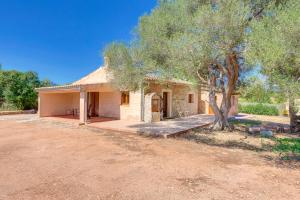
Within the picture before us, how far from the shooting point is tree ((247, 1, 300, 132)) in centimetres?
541

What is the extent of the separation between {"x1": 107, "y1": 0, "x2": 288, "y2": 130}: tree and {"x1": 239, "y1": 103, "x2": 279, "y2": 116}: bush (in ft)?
51.7

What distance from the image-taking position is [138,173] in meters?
4.89

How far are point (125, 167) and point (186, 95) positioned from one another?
14.5 meters

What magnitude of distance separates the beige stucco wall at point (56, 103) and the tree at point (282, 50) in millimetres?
16771

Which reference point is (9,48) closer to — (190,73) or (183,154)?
(190,73)

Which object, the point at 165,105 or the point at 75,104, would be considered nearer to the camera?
the point at 165,105

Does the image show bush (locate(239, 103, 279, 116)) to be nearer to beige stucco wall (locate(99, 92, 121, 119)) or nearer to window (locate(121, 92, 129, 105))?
window (locate(121, 92, 129, 105))

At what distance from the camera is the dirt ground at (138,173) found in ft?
12.7

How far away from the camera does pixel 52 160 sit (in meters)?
5.87

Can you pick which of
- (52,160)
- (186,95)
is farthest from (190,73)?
(186,95)

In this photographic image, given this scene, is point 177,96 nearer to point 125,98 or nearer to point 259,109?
point 125,98

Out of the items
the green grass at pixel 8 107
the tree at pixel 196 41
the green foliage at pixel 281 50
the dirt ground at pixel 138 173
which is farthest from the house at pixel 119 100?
the green foliage at pixel 281 50

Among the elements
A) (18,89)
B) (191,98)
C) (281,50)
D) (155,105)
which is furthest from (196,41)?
(18,89)

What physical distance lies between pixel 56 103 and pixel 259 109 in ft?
76.0
